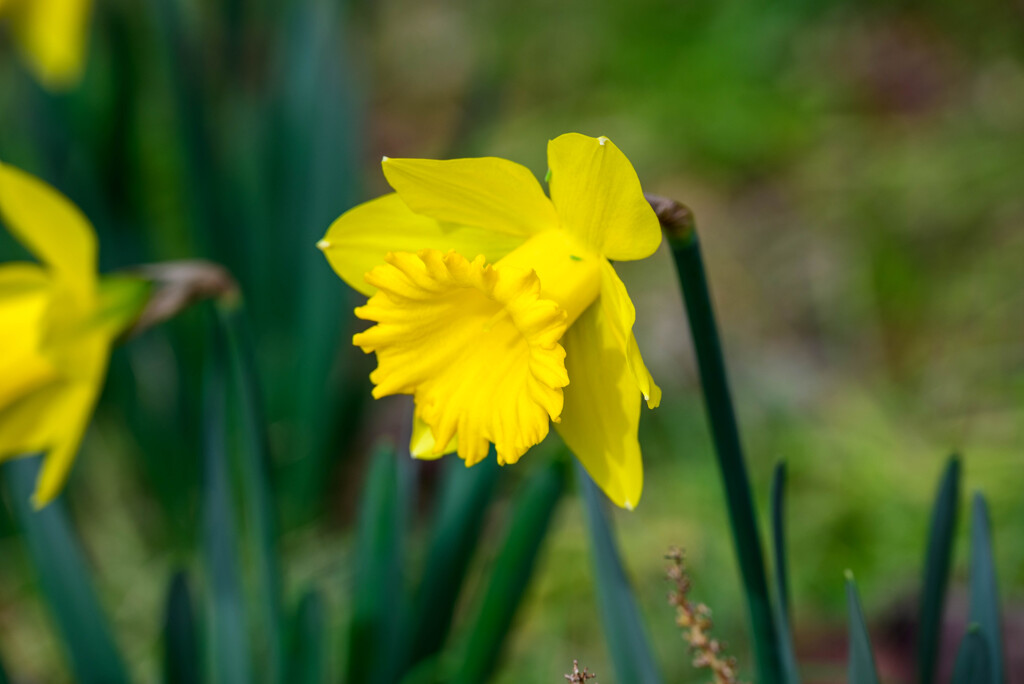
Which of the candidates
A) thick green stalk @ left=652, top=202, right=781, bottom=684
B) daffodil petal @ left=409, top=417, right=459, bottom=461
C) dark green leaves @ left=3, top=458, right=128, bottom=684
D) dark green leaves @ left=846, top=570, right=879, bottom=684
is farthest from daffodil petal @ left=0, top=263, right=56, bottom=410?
dark green leaves @ left=846, top=570, right=879, bottom=684

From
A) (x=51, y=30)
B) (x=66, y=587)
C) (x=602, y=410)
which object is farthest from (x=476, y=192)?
(x=51, y=30)

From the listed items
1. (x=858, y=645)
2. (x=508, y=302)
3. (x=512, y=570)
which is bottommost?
(x=512, y=570)

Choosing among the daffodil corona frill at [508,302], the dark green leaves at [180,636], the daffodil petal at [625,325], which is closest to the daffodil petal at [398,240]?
the daffodil corona frill at [508,302]

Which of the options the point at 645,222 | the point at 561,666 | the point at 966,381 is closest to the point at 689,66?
the point at 966,381

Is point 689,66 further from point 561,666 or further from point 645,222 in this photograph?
point 645,222

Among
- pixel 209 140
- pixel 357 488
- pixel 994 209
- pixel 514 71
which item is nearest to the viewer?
pixel 209 140

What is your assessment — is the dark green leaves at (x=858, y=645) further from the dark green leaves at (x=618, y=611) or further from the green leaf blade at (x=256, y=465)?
the green leaf blade at (x=256, y=465)

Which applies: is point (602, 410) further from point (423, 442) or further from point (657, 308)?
point (657, 308)

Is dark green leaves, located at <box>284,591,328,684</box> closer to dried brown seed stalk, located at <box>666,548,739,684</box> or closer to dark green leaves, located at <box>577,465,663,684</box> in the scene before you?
dark green leaves, located at <box>577,465,663,684</box>
